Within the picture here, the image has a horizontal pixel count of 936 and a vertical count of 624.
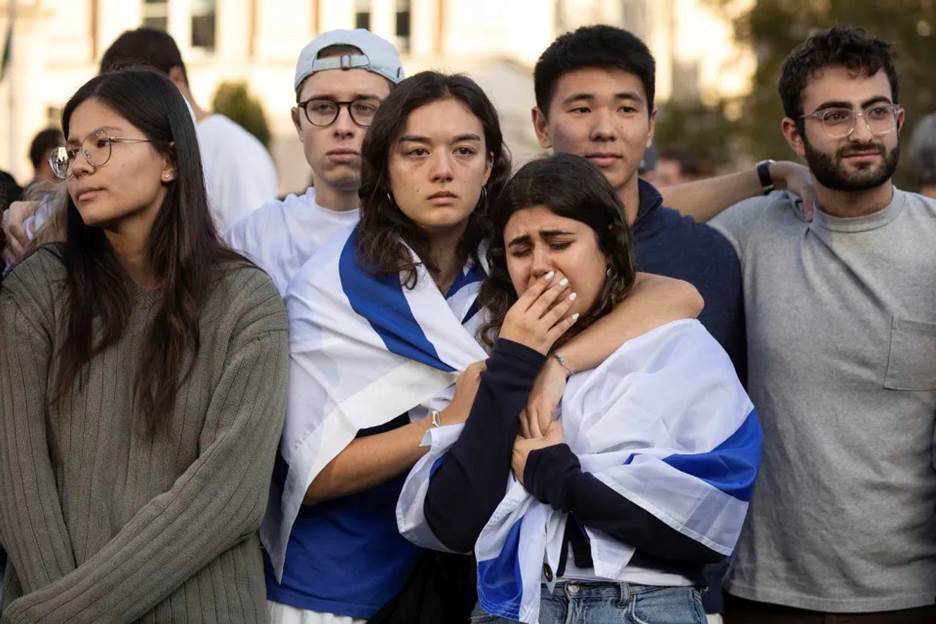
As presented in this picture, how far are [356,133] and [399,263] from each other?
101cm

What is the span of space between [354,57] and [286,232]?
0.66 m

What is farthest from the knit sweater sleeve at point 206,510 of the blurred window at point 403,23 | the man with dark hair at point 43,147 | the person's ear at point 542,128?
the blurred window at point 403,23

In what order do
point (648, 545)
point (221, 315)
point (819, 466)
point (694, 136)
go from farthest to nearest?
point (694, 136) < point (819, 466) < point (221, 315) < point (648, 545)

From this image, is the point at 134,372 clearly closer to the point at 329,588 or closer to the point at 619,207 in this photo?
the point at 329,588

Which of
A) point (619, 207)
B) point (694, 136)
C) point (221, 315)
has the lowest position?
point (694, 136)

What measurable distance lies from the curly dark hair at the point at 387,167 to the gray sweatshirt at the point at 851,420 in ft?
3.90

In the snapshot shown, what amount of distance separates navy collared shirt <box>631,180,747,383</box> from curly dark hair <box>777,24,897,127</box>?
487 mm

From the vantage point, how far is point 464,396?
410 centimetres

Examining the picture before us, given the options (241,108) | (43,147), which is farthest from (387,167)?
(241,108)

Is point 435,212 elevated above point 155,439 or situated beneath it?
elevated above

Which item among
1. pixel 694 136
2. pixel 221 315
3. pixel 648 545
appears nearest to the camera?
pixel 648 545

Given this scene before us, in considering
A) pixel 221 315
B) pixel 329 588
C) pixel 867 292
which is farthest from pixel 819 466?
pixel 221 315

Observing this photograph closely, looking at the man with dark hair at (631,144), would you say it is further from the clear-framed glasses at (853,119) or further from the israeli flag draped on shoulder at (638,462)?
the israeli flag draped on shoulder at (638,462)

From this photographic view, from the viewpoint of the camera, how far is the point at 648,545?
12.7 ft
